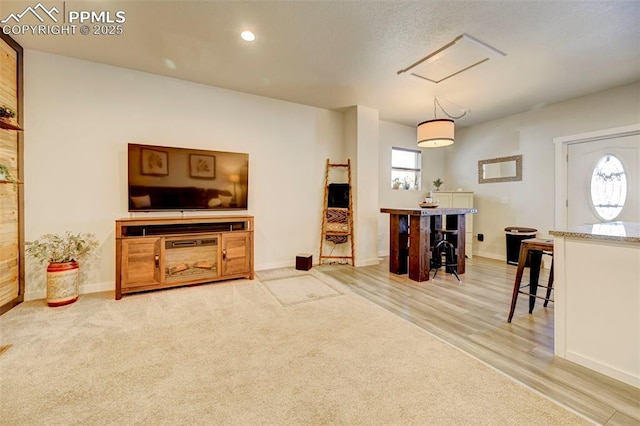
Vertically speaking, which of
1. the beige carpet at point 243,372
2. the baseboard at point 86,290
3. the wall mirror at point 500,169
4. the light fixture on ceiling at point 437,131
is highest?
the light fixture on ceiling at point 437,131

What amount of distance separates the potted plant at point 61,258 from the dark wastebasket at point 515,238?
6.13 m

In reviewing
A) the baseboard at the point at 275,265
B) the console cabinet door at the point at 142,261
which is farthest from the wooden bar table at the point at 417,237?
the console cabinet door at the point at 142,261

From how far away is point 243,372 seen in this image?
1646mm

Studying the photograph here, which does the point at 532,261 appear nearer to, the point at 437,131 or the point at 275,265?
the point at 437,131

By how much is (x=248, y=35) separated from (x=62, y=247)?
3.03m

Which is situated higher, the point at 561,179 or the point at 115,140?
the point at 115,140

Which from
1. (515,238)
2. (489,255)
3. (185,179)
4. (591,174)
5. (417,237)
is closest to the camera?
(185,179)

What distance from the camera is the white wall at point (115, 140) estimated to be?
2.85 m

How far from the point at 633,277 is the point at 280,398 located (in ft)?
7.10

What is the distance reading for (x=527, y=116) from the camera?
4574mm

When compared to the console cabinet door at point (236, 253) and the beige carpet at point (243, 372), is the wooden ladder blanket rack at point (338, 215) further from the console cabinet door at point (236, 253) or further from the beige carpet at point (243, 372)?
the beige carpet at point (243, 372)

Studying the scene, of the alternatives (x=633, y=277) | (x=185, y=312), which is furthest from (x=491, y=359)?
(x=185, y=312)

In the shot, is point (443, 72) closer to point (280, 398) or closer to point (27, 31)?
point (280, 398)

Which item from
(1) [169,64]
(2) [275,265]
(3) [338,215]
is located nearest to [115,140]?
(1) [169,64]
